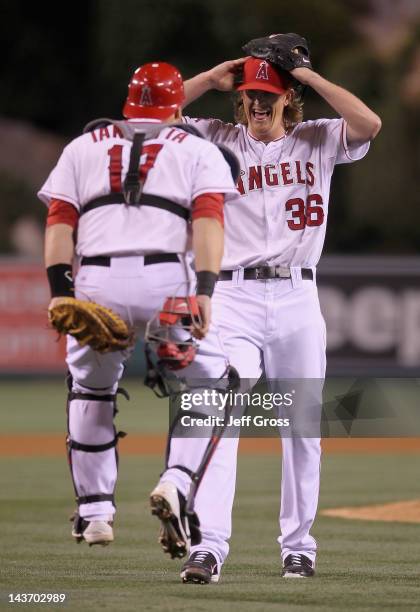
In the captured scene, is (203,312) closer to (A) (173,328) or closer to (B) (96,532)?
(A) (173,328)

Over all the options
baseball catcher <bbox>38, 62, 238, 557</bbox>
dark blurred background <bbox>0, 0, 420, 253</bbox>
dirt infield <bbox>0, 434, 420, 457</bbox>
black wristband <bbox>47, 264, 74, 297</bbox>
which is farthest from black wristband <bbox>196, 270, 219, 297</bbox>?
dark blurred background <bbox>0, 0, 420, 253</bbox>

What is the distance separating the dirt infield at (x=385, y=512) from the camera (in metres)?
8.42

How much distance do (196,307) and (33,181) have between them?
2424 centimetres

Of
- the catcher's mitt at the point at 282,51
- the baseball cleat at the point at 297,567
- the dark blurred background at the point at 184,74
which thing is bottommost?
the baseball cleat at the point at 297,567

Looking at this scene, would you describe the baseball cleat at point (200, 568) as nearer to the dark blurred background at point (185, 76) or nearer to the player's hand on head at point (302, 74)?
the player's hand on head at point (302, 74)

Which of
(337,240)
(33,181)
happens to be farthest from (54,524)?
(33,181)

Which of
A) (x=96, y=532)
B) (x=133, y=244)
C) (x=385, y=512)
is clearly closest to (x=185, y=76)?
(x=385, y=512)

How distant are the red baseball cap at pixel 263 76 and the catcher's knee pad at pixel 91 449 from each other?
160 centimetres

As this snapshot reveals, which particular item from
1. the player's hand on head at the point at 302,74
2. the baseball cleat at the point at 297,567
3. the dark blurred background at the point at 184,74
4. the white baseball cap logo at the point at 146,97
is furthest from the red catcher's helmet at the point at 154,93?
the dark blurred background at the point at 184,74

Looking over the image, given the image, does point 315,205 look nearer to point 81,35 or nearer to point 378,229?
point 378,229

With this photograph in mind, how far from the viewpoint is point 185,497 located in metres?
4.97

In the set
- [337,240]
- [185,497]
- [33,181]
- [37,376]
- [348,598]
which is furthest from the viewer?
[33,181]

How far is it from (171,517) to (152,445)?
808cm

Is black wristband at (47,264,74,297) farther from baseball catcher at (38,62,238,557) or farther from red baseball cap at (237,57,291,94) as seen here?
red baseball cap at (237,57,291,94)
